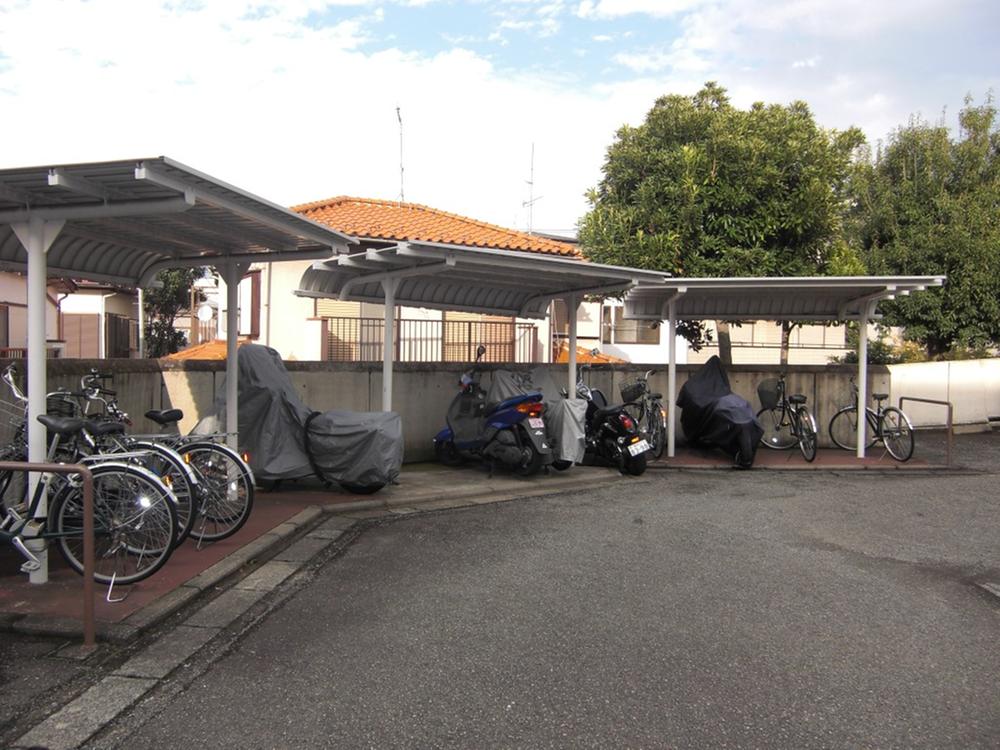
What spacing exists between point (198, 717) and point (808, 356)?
21.6 meters

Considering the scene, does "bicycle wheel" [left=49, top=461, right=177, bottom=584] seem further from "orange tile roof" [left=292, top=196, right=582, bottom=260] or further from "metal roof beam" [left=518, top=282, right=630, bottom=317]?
"orange tile roof" [left=292, top=196, right=582, bottom=260]

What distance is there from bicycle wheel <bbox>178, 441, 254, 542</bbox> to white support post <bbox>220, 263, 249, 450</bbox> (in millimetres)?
985

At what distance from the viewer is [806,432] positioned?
35.5 feet

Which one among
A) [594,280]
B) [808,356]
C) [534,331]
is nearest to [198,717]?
[594,280]

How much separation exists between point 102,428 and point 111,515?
0.66m

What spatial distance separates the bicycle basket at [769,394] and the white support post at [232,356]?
310 inches

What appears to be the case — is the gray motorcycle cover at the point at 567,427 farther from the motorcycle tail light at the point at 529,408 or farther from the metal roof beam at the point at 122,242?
the metal roof beam at the point at 122,242

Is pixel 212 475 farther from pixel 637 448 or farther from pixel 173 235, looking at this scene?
pixel 637 448

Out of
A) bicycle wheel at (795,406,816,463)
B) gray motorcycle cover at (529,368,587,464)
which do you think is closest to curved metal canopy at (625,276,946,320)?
bicycle wheel at (795,406,816,463)

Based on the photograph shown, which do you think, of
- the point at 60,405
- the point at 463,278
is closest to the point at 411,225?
the point at 463,278

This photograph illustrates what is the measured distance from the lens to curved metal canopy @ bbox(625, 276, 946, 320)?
9836mm

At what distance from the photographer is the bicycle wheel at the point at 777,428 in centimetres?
1159

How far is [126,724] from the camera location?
3.18 meters

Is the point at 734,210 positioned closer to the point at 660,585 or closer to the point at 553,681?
the point at 660,585
